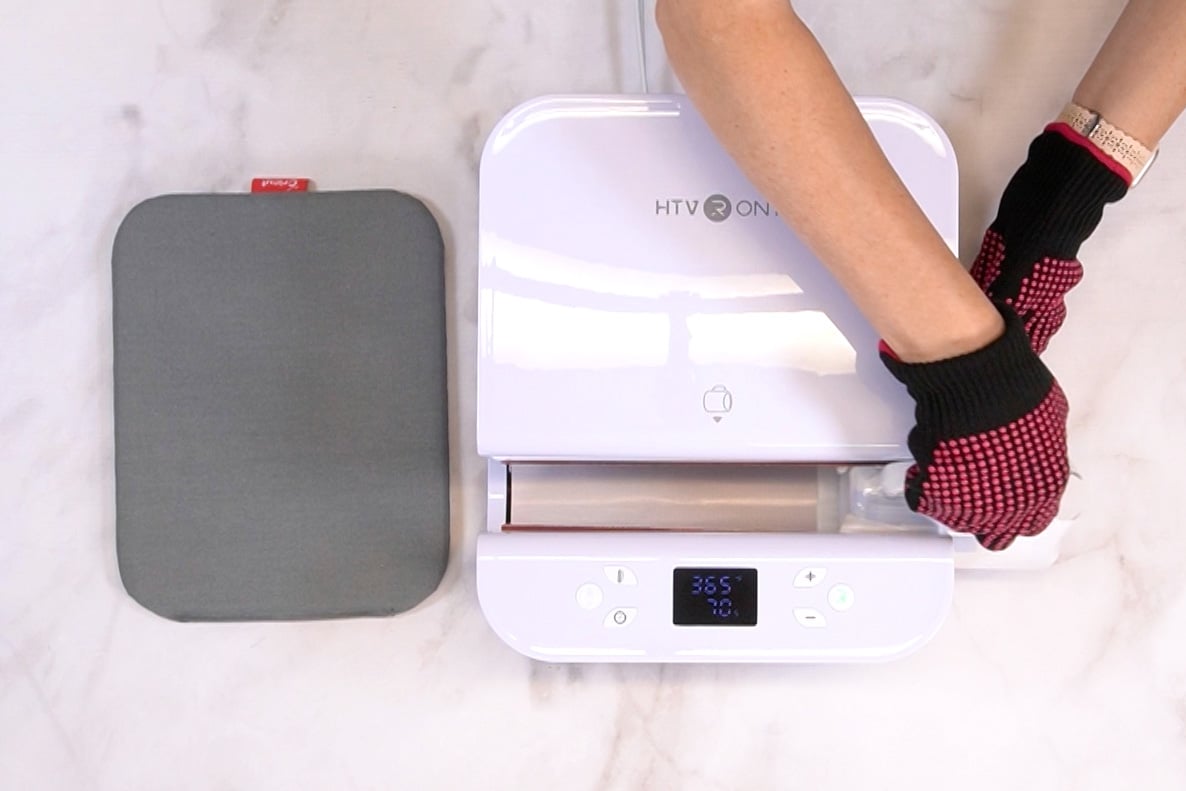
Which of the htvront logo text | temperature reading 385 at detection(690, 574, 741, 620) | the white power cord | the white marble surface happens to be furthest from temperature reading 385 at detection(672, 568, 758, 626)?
the white power cord

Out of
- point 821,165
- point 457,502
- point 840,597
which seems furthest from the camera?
point 457,502

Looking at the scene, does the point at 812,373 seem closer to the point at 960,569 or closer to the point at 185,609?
the point at 960,569

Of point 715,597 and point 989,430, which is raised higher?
point 989,430

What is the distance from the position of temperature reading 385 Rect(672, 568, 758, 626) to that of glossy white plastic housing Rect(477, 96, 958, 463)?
0.26ft

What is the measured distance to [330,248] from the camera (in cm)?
76

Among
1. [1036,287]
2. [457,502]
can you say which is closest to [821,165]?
[1036,287]

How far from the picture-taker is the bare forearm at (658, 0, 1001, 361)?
541mm

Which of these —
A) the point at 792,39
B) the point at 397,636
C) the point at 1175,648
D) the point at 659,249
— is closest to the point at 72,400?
the point at 397,636

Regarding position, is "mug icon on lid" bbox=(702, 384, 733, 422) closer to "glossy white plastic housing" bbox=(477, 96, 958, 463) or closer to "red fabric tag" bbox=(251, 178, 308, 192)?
"glossy white plastic housing" bbox=(477, 96, 958, 463)

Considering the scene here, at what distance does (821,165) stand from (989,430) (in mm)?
179

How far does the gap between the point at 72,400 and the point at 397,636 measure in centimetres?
30

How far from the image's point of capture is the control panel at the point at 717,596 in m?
0.67

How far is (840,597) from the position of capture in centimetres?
67

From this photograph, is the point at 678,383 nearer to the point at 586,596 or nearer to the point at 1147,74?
the point at 586,596
